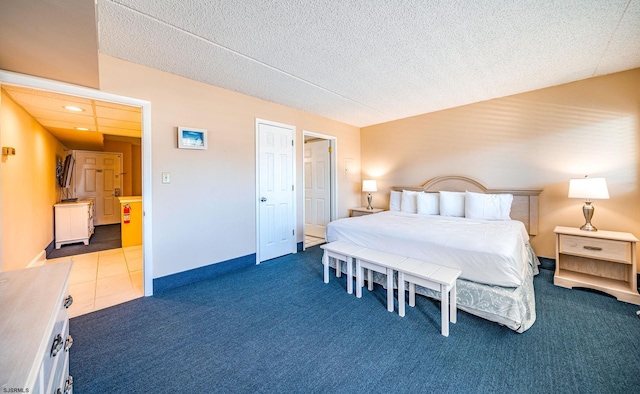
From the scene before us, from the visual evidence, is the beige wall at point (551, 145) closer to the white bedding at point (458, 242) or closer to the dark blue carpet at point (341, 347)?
the white bedding at point (458, 242)

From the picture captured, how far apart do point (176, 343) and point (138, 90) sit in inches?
100

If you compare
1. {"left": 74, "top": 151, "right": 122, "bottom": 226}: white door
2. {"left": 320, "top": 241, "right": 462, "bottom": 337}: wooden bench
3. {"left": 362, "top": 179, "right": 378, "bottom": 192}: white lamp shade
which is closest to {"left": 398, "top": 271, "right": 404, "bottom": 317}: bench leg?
{"left": 320, "top": 241, "right": 462, "bottom": 337}: wooden bench

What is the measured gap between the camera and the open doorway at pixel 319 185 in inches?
198

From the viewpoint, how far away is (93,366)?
5.46ft

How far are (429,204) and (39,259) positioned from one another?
613 cm

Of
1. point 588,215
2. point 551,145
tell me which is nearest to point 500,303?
point 588,215

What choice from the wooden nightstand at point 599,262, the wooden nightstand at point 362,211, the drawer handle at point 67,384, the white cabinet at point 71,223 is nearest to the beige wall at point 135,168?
the white cabinet at point 71,223

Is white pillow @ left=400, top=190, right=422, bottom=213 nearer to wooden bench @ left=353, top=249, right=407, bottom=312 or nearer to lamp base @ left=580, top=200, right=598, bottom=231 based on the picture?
wooden bench @ left=353, top=249, right=407, bottom=312

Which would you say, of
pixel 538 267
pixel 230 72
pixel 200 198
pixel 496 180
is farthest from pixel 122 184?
pixel 538 267

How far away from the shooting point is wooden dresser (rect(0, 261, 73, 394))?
1.84 ft

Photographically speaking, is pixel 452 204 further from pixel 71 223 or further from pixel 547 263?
pixel 71 223

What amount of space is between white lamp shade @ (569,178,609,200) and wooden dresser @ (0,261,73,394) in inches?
169

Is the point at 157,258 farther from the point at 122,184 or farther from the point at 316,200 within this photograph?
the point at 122,184

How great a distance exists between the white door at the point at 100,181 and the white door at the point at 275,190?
19.0 ft
